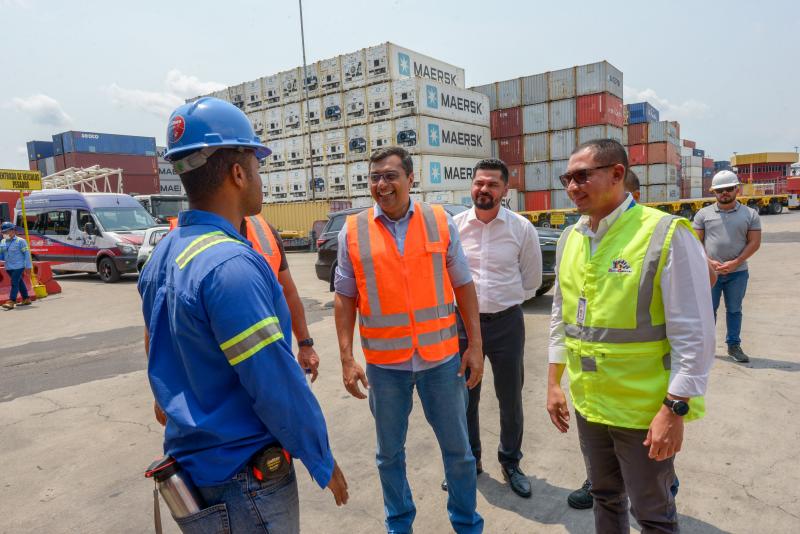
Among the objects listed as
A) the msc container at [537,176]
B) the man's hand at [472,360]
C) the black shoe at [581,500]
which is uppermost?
the msc container at [537,176]

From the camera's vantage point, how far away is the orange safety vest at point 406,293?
2.36 meters

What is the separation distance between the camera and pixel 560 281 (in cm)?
216

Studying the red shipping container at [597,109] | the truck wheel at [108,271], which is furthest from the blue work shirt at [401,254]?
the red shipping container at [597,109]

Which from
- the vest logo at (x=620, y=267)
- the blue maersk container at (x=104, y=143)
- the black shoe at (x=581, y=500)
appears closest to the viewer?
the vest logo at (x=620, y=267)

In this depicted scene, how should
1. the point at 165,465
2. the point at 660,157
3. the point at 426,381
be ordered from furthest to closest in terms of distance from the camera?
the point at 660,157, the point at 426,381, the point at 165,465

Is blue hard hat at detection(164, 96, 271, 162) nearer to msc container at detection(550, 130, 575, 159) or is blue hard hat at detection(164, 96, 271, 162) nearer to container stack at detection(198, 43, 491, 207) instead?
container stack at detection(198, 43, 491, 207)

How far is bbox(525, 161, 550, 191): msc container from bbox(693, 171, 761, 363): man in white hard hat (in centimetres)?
2429

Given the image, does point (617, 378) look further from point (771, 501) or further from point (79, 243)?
point (79, 243)

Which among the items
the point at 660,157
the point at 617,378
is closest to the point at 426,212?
the point at 617,378

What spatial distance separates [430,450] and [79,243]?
1500 cm

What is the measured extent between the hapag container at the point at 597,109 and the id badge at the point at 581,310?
1058 inches

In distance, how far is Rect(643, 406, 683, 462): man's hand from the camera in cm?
168

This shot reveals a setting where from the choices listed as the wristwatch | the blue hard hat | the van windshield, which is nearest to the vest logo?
the wristwatch

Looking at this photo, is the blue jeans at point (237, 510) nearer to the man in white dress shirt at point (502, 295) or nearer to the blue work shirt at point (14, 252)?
the man in white dress shirt at point (502, 295)
